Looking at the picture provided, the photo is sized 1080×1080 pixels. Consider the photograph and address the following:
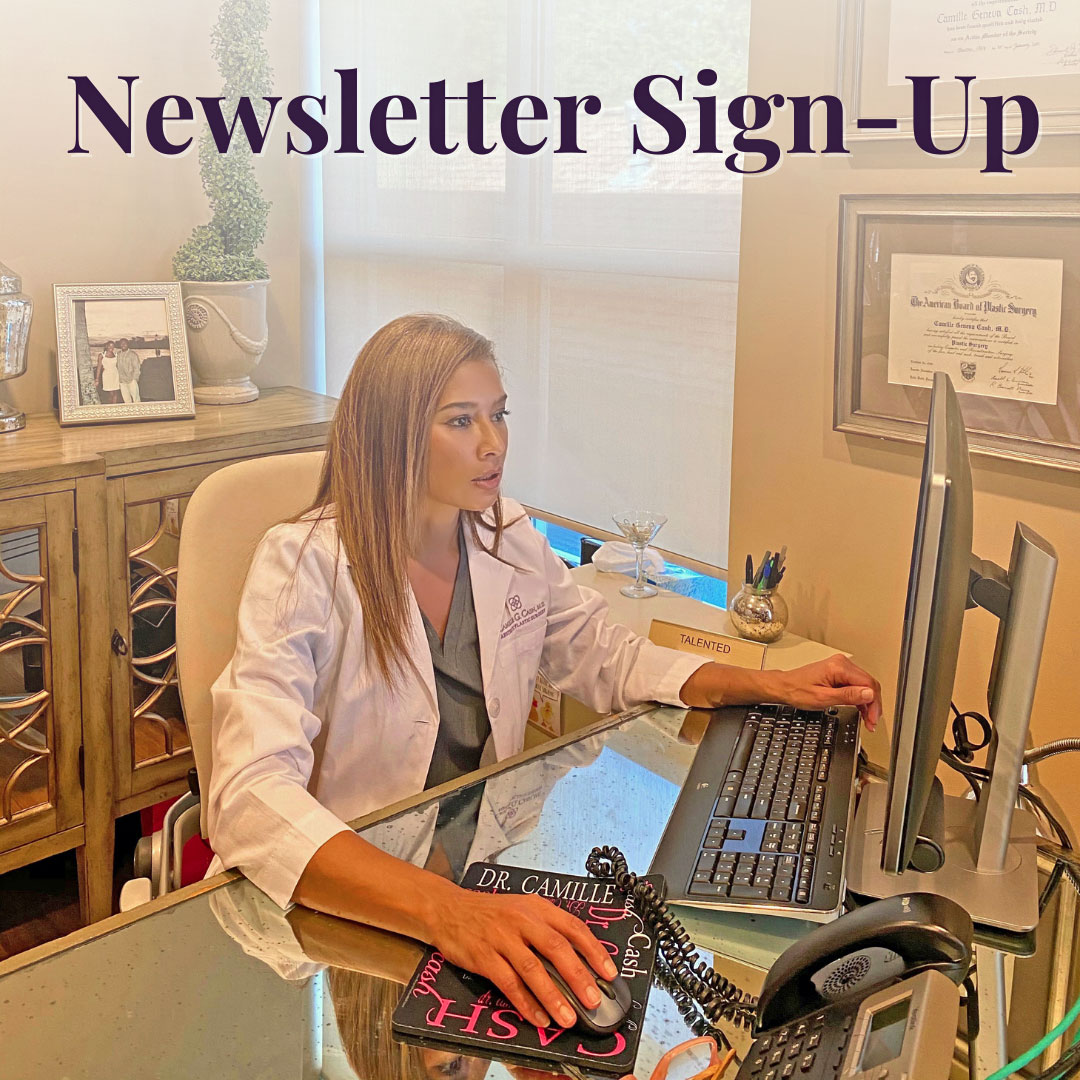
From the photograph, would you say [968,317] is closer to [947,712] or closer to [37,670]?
[947,712]

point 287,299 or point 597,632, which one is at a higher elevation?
point 287,299

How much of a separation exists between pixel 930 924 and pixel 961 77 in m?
1.09

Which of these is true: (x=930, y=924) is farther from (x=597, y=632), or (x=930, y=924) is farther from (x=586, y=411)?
(x=586, y=411)

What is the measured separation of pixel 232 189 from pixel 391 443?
Answer: 1.44 m

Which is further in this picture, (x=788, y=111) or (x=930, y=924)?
(x=788, y=111)

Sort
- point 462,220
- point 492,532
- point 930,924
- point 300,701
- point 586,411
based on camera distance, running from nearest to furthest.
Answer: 1. point 930,924
2. point 300,701
3. point 492,532
4. point 586,411
5. point 462,220

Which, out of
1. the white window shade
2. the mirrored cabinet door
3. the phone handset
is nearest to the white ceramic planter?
the white window shade

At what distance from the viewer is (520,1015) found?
1.00 meters

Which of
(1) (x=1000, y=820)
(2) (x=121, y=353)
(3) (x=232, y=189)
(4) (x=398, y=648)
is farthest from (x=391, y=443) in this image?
(3) (x=232, y=189)

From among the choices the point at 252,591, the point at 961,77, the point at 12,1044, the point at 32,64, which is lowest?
the point at 12,1044

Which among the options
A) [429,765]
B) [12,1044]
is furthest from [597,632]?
[12,1044]

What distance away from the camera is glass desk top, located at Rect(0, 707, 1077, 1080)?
0.96m

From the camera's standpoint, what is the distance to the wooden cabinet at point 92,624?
2.24 metres

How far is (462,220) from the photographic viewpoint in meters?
2.68
